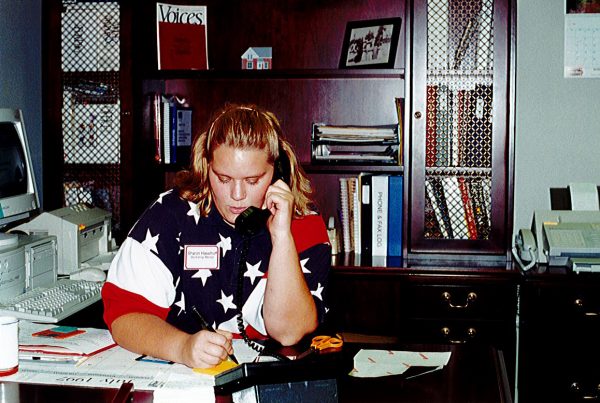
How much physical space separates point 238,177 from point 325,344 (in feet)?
1.51

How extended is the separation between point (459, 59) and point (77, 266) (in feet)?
5.54

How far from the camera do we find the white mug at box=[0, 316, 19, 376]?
5.22 ft

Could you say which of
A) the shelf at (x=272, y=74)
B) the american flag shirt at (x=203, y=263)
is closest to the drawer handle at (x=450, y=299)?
the shelf at (x=272, y=74)

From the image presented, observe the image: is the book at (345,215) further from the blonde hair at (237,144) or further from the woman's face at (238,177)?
the woman's face at (238,177)

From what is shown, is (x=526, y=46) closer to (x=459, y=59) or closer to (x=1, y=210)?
(x=459, y=59)

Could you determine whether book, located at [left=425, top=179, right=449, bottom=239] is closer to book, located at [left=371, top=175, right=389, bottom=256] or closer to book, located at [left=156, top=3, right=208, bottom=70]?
book, located at [left=371, top=175, right=389, bottom=256]

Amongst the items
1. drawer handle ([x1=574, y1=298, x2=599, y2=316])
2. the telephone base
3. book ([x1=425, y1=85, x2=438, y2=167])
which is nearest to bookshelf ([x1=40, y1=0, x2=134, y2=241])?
book ([x1=425, y1=85, x2=438, y2=167])

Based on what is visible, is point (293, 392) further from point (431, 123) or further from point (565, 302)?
point (431, 123)

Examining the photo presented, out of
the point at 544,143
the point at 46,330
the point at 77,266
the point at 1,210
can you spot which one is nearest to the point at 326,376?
the point at 46,330

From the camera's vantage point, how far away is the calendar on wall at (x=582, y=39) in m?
3.25

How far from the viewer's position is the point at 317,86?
137 inches

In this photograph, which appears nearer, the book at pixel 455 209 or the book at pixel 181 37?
the book at pixel 455 209

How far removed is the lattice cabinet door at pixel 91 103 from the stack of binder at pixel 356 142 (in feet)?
2.74

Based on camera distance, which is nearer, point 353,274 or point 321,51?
point 353,274
